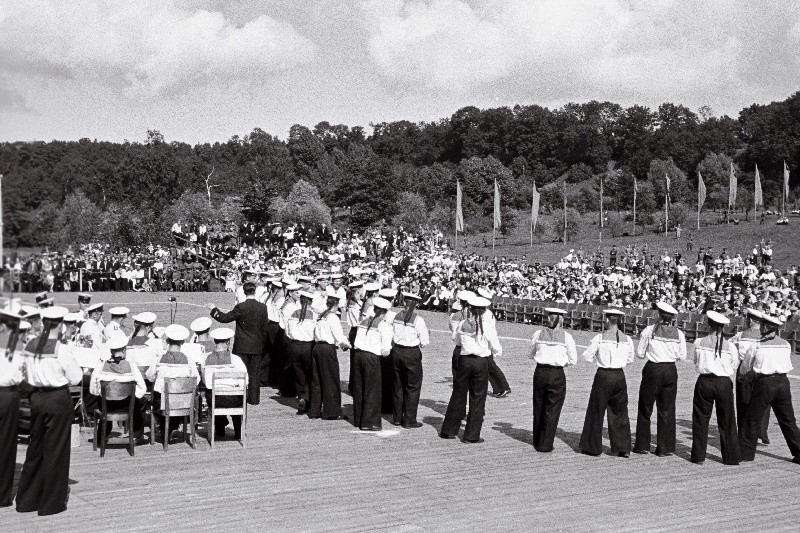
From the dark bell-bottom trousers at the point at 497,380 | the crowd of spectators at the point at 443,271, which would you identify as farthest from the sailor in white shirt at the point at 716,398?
the crowd of spectators at the point at 443,271

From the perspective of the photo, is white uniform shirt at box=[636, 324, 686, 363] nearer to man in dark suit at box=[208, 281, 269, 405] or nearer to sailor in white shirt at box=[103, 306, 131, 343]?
man in dark suit at box=[208, 281, 269, 405]

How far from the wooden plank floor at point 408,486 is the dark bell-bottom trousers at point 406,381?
0.28m

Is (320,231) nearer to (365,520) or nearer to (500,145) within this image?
(365,520)

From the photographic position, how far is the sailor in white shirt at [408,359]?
13.0 metres

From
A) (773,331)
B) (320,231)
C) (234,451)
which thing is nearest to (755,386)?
(773,331)

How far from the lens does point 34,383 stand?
8.48 metres

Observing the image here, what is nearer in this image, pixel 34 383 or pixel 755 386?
pixel 34 383

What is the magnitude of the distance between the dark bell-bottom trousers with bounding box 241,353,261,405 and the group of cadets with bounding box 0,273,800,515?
0.02m

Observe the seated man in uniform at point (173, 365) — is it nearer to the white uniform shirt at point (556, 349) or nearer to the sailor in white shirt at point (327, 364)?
the sailor in white shirt at point (327, 364)

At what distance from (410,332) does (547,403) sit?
2.40m

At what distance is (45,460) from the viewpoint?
27.9 feet

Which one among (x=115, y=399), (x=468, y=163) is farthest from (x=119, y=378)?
(x=468, y=163)

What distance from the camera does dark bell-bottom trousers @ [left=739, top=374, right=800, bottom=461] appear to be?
36.9ft

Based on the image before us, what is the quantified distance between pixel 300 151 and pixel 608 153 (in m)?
38.5
